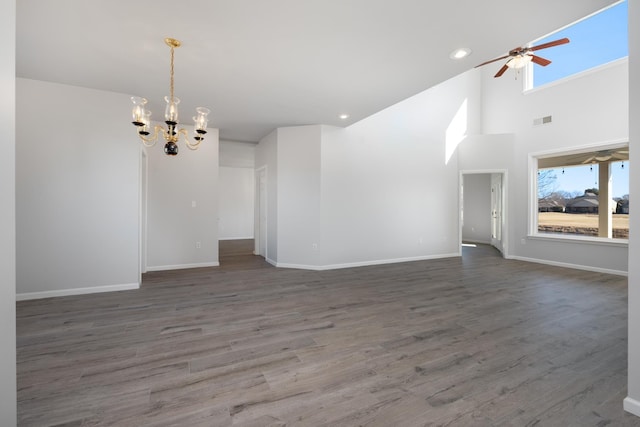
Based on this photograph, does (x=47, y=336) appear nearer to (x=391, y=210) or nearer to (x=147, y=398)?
(x=147, y=398)

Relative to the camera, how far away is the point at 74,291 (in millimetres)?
3807

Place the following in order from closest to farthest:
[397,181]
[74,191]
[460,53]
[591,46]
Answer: [460,53] → [74,191] → [591,46] → [397,181]

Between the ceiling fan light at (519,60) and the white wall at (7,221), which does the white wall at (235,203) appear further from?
the white wall at (7,221)

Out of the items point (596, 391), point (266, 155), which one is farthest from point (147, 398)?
point (266, 155)

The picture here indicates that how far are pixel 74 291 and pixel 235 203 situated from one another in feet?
23.6

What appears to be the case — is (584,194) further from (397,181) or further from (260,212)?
(260,212)

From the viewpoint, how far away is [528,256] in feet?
21.0

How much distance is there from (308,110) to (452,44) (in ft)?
8.17

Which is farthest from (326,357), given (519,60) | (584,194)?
(584,194)

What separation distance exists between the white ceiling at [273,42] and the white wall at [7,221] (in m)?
1.30

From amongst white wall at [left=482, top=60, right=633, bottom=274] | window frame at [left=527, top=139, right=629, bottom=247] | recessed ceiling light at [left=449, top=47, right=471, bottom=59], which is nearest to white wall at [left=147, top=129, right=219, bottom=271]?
recessed ceiling light at [left=449, top=47, right=471, bottom=59]

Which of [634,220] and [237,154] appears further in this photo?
[237,154]

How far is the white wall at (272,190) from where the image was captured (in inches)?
228

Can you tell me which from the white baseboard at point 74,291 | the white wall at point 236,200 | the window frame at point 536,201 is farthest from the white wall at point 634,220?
the white wall at point 236,200
